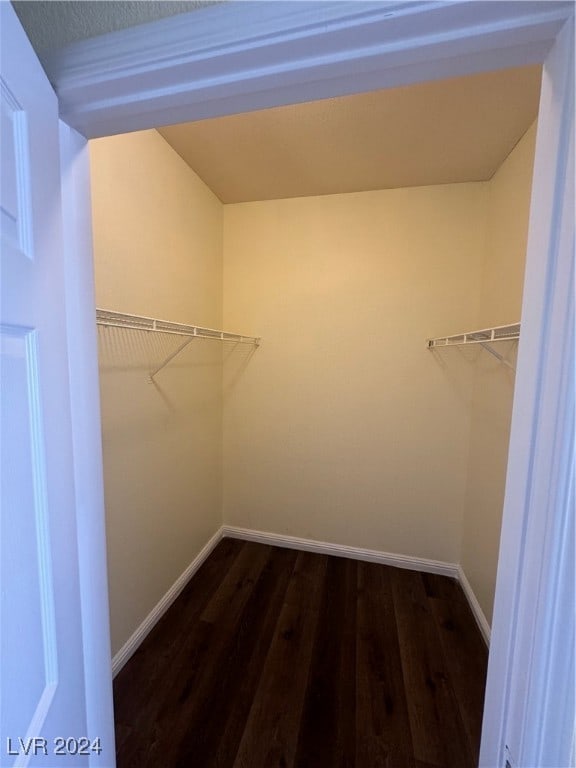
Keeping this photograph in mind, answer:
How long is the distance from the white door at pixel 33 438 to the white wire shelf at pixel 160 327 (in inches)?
24.6

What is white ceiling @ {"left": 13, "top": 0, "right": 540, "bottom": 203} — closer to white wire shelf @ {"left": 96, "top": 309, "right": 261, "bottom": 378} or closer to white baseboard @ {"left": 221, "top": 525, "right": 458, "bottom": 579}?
white wire shelf @ {"left": 96, "top": 309, "right": 261, "bottom": 378}

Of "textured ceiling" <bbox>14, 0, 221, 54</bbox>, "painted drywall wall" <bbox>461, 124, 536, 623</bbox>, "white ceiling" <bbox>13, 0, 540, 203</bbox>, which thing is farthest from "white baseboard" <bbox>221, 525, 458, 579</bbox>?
"textured ceiling" <bbox>14, 0, 221, 54</bbox>

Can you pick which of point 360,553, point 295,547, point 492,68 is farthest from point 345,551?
point 492,68

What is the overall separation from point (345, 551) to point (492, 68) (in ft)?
8.31

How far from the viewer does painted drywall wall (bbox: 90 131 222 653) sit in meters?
1.37

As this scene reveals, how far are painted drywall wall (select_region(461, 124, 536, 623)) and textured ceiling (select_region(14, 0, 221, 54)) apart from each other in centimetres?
159

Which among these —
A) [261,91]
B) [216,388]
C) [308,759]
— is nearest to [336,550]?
[308,759]

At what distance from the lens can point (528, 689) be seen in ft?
1.74

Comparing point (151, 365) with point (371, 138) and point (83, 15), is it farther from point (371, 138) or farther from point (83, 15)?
point (371, 138)

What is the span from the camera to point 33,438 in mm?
533

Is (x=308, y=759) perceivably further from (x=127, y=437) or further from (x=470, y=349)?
(x=470, y=349)

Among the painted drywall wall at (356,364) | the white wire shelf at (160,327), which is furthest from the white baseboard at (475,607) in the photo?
the white wire shelf at (160,327)

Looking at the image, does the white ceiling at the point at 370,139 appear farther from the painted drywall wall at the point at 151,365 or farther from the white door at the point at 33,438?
the white door at the point at 33,438

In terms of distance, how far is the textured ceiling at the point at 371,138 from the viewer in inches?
51.0
